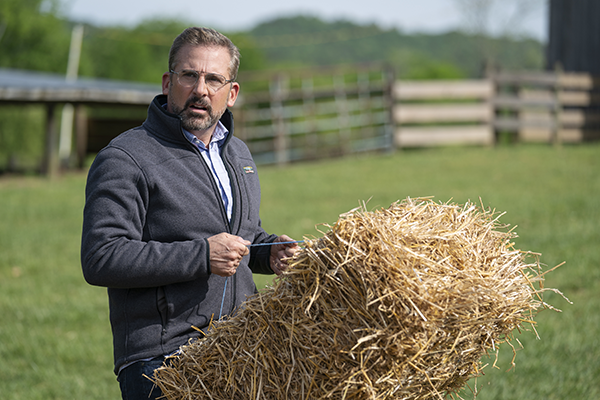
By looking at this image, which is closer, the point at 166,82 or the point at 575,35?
the point at 166,82

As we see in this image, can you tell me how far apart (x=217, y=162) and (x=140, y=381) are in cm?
88

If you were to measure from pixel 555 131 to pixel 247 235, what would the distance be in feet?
48.8

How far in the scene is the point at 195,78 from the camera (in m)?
2.33

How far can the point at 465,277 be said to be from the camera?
1.87 metres

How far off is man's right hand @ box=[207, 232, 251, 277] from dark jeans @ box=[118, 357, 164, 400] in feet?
1.41

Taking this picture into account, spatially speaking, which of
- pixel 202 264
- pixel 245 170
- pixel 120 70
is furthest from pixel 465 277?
pixel 120 70

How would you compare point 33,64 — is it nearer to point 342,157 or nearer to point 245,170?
point 342,157

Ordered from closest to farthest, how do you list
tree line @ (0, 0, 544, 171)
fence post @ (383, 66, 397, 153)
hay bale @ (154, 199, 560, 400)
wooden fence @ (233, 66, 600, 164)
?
1. hay bale @ (154, 199, 560, 400)
2. wooden fence @ (233, 66, 600, 164)
3. fence post @ (383, 66, 397, 153)
4. tree line @ (0, 0, 544, 171)

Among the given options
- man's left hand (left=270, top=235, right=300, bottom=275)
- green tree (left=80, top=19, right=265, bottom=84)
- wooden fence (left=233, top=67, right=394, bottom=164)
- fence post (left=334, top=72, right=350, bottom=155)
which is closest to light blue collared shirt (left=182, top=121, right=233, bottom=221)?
man's left hand (left=270, top=235, right=300, bottom=275)

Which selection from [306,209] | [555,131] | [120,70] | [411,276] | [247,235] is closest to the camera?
[411,276]

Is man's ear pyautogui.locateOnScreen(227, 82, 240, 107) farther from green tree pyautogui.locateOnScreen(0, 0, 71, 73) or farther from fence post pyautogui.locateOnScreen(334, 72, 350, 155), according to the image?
green tree pyautogui.locateOnScreen(0, 0, 71, 73)

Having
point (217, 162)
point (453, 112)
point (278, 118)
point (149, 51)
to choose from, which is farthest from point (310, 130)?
point (149, 51)

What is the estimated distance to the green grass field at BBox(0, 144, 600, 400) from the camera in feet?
14.9

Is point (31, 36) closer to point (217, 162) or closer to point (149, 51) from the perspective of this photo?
Result: point (149, 51)
